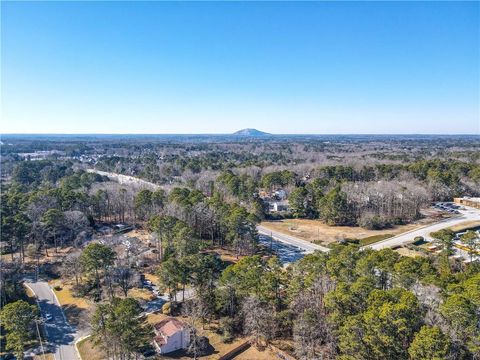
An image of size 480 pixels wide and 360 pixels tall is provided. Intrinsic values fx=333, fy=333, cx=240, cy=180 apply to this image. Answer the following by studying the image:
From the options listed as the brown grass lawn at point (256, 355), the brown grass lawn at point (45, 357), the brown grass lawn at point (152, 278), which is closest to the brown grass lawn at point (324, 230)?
the brown grass lawn at point (152, 278)

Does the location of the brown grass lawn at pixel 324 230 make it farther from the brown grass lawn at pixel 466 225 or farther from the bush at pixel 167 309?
the bush at pixel 167 309

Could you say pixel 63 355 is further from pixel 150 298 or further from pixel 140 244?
pixel 140 244

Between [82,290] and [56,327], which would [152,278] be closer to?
[82,290]

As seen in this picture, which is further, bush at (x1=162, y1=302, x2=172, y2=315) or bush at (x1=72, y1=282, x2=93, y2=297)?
bush at (x1=72, y1=282, x2=93, y2=297)

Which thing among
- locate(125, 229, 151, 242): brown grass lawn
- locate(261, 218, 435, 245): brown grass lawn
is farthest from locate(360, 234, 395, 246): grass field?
locate(125, 229, 151, 242): brown grass lawn

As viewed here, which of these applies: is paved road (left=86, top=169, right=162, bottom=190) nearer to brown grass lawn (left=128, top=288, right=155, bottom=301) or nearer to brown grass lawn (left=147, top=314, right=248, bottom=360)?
brown grass lawn (left=128, top=288, right=155, bottom=301)
